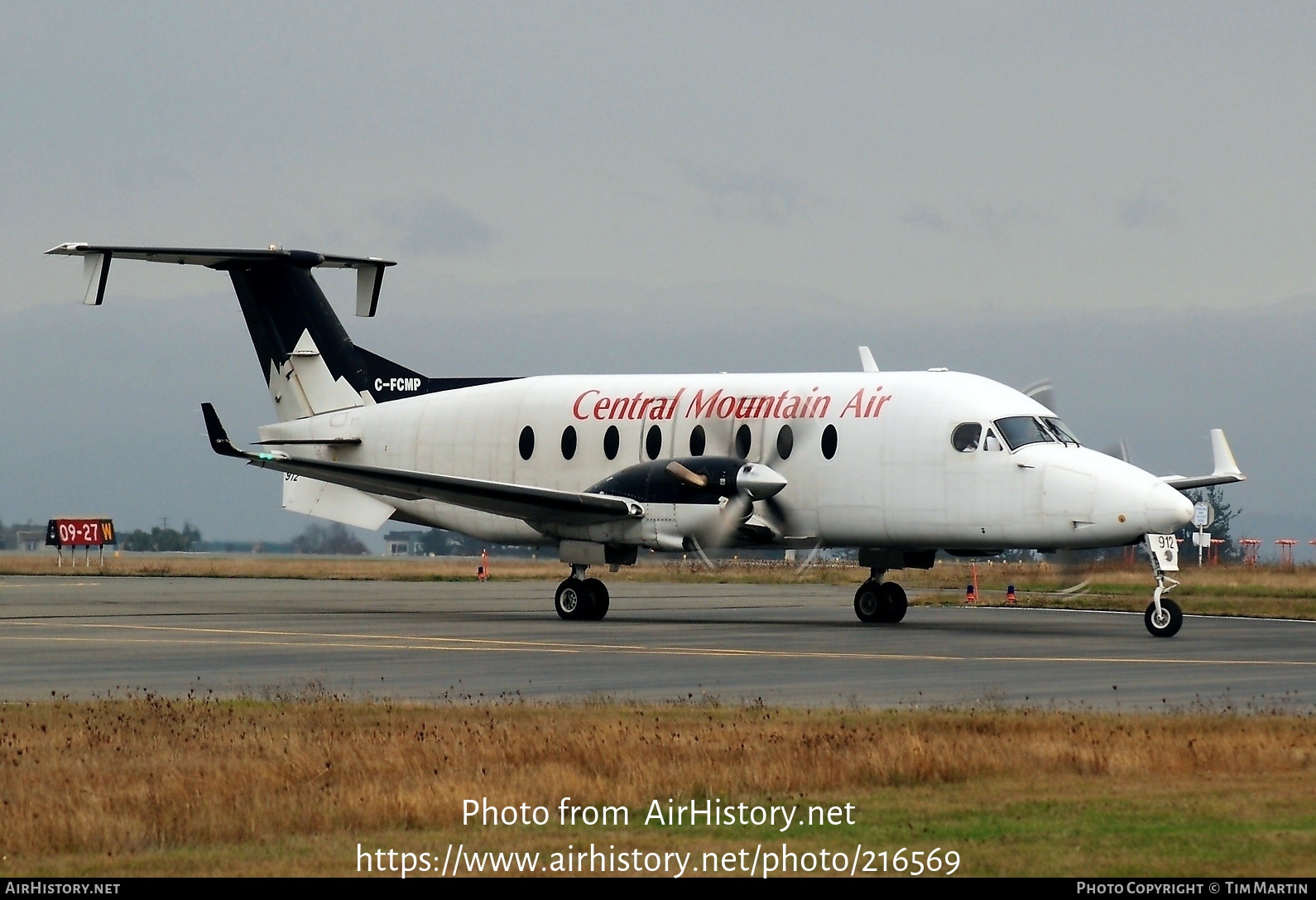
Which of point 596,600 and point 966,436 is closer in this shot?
point 966,436

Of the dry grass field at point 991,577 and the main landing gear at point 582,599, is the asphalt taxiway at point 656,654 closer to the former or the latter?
the main landing gear at point 582,599

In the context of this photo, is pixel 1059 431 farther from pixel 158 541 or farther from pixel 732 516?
pixel 158 541

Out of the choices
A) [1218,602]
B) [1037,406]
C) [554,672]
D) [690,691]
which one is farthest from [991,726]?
[1218,602]

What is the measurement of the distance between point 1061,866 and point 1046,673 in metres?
11.7

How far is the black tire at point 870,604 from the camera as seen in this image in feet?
103

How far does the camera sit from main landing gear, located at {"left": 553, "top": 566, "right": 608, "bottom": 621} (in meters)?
31.7

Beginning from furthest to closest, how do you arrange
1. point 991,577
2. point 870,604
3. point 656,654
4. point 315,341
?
point 991,577 < point 315,341 < point 870,604 < point 656,654

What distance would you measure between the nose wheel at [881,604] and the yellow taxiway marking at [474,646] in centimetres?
727

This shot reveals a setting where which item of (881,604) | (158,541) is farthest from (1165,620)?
(158,541)

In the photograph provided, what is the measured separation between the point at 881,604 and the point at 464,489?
7776 millimetres

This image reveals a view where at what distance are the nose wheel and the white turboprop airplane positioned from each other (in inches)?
1.3

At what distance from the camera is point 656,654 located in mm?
23500

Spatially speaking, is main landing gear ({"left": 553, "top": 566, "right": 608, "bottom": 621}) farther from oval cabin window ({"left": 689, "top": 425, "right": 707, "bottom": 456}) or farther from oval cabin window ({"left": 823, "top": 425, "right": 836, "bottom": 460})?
oval cabin window ({"left": 823, "top": 425, "right": 836, "bottom": 460})

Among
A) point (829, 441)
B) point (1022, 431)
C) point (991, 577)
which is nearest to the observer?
point (1022, 431)
